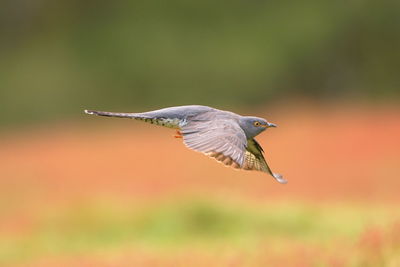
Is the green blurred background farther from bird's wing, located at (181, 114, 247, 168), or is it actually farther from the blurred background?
bird's wing, located at (181, 114, 247, 168)

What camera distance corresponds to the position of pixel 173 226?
11.1 m

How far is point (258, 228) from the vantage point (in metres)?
10.8

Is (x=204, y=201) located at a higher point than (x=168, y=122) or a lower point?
lower

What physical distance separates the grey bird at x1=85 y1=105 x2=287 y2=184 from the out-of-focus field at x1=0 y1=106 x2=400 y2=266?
1.20 metres

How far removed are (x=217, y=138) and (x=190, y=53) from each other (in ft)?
85.9

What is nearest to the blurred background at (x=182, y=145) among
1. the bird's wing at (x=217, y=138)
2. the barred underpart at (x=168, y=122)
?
the bird's wing at (x=217, y=138)

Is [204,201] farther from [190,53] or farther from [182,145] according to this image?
[190,53]

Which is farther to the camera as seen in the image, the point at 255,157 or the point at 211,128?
the point at 255,157

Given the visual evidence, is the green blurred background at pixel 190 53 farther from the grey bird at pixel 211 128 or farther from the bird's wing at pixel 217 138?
the bird's wing at pixel 217 138

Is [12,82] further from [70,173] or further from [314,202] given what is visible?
[314,202]

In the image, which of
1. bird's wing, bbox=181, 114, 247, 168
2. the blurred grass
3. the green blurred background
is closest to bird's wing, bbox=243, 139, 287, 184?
bird's wing, bbox=181, 114, 247, 168

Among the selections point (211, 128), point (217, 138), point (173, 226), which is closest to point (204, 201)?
point (173, 226)

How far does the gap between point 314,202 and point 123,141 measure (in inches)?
394

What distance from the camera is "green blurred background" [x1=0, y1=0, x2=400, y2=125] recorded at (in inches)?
1184
